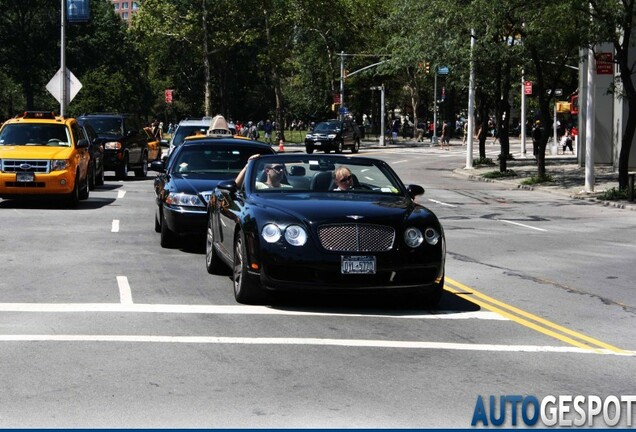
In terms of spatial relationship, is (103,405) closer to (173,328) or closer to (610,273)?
(173,328)

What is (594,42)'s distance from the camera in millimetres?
30047

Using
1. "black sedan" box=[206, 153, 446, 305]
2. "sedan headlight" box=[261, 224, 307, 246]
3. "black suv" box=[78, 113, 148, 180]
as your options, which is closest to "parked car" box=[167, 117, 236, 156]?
"black suv" box=[78, 113, 148, 180]

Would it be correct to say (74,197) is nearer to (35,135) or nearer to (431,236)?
(35,135)

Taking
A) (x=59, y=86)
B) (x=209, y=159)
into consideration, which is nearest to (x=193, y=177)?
(x=209, y=159)

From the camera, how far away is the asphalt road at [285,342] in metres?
6.95

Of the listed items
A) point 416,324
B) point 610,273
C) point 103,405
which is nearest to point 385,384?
point 103,405

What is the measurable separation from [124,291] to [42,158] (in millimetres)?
11743

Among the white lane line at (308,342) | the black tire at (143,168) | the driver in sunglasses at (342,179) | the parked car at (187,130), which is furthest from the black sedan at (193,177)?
the black tire at (143,168)

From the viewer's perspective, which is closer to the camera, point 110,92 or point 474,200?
point 474,200

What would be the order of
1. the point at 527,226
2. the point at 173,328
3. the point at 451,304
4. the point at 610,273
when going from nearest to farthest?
the point at 173,328
the point at 451,304
the point at 610,273
the point at 527,226

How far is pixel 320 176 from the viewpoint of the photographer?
12109mm

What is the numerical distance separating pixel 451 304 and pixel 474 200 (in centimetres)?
1948

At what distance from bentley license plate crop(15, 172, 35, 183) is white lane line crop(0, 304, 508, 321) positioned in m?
12.3

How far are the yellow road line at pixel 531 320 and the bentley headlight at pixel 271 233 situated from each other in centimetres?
230
